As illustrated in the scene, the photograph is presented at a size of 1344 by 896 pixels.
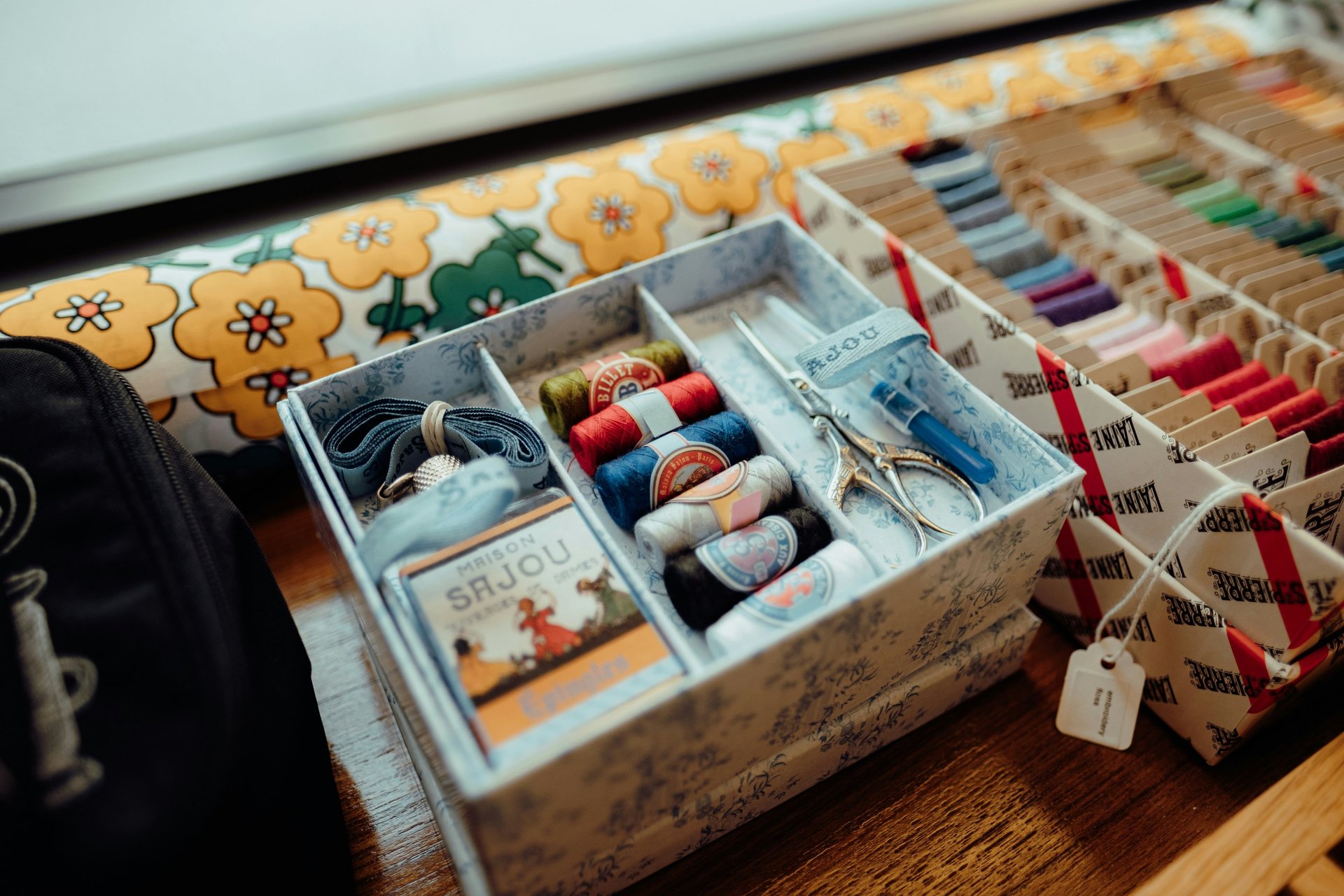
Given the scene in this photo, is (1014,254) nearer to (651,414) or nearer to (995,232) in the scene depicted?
(995,232)

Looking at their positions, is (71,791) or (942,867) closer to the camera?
(71,791)

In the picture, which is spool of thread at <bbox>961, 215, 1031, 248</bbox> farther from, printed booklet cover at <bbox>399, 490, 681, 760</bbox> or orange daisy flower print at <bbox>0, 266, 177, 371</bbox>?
orange daisy flower print at <bbox>0, 266, 177, 371</bbox>

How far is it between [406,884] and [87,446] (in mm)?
484

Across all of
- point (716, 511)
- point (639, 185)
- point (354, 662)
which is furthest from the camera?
point (639, 185)

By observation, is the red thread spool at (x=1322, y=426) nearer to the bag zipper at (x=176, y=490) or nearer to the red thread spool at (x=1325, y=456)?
the red thread spool at (x=1325, y=456)

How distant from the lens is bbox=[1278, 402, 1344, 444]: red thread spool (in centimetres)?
88

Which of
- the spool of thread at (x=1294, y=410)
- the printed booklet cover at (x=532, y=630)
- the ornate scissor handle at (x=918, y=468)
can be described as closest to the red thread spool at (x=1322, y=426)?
the spool of thread at (x=1294, y=410)

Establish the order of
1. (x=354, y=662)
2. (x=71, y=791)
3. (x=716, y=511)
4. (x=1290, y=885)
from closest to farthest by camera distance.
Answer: (x=71, y=791) → (x=1290, y=885) → (x=716, y=511) → (x=354, y=662)

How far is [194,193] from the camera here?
121 centimetres

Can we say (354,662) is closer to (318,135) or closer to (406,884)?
(406,884)

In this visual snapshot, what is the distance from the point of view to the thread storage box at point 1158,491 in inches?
29.2

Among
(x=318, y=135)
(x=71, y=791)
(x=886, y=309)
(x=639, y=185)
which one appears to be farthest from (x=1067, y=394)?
(x=318, y=135)

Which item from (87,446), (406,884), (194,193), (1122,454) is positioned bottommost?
(406,884)

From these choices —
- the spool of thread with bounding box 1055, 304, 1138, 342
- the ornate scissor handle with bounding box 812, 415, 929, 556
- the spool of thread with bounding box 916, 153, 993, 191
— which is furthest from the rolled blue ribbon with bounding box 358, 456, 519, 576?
the spool of thread with bounding box 916, 153, 993, 191
